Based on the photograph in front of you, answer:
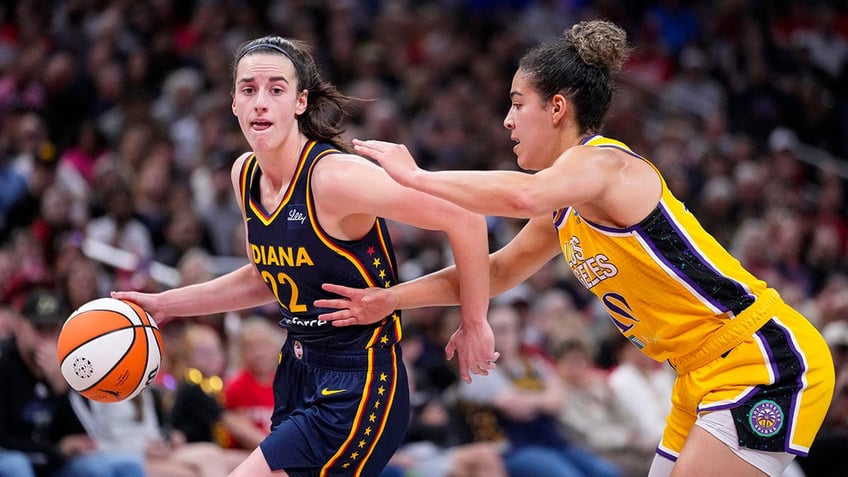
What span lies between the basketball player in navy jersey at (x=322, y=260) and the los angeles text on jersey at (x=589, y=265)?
36 centimetres

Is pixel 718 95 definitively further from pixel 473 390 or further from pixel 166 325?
pixel 166 325

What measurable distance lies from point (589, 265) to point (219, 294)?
1.72 m

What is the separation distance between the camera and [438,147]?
41.2ft

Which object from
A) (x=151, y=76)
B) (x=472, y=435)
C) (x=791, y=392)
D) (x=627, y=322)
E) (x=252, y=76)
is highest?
(x=151, y=76)

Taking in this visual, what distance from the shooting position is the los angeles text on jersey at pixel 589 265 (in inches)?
166

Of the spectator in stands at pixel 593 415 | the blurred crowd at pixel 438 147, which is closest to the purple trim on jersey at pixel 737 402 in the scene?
the blurred crowd at pixel 438 147

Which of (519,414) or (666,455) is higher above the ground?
(666,455)

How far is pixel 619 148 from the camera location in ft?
13.7

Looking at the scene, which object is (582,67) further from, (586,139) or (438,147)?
(438,147)

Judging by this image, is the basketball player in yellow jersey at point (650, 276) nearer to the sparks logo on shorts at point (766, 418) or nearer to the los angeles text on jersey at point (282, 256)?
the sparks logo on shorts at point (766, 418)

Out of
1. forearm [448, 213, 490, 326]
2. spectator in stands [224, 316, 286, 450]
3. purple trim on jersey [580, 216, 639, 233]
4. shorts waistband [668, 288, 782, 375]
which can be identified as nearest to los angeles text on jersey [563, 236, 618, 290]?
purple trim on jersey [580, 216, 639, 233]

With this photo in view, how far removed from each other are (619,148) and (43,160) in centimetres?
702

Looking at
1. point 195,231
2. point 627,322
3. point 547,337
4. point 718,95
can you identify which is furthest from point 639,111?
point 627,322

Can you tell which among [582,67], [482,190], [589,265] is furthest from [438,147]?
[482,190]
